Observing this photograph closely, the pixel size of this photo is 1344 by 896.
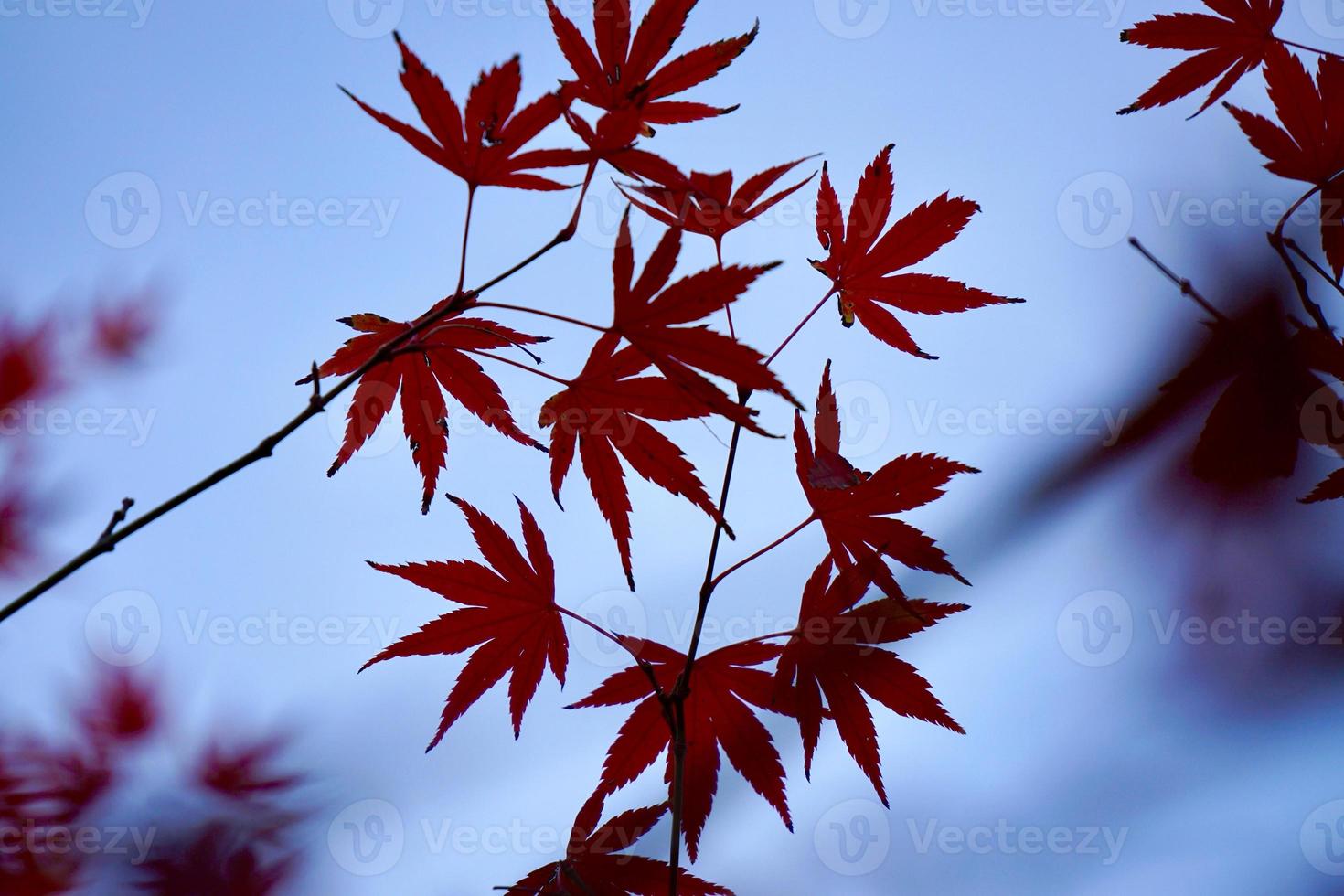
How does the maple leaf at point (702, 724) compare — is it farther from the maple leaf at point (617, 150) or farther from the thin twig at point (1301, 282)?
the thin twig at point (1301, 282)

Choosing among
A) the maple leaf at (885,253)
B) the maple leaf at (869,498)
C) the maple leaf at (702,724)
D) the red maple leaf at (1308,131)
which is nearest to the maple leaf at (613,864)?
the maple leaf at (702,724)

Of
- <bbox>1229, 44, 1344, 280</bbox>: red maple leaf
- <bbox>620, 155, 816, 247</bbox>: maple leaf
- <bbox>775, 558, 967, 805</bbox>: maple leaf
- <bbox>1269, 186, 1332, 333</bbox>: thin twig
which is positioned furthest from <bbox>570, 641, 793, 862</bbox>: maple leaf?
<bbox>1229, 44, 1344, 280</bbox>: red maple leaf

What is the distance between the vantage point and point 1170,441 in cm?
125

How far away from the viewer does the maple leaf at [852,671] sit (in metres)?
0.67

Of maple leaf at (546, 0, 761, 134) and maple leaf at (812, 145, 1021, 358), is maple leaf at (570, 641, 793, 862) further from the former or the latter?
maple leaf at (546, 0, 761, 134)

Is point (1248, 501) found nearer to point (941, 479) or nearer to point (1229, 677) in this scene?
point (1229, 677)

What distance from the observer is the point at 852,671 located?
69 cm

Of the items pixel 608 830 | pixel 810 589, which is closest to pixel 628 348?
pixel 810 589

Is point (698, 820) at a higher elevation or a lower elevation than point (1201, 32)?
lower

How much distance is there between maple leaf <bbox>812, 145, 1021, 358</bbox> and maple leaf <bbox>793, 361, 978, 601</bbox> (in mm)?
112

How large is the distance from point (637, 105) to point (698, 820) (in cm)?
57

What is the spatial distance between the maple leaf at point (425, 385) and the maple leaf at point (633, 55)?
0.23 meters

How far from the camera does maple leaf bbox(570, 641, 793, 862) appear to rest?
678 mm

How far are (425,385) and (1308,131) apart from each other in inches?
37.1
